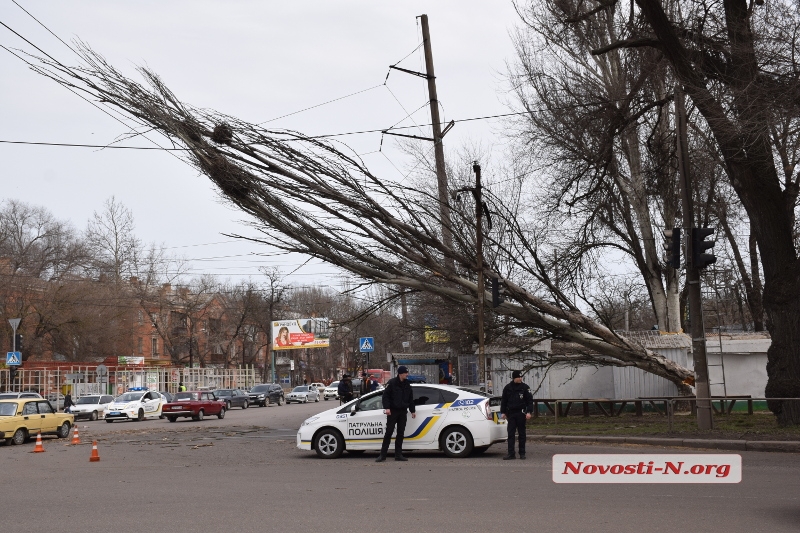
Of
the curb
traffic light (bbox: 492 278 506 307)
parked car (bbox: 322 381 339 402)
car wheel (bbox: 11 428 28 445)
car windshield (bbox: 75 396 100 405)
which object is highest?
traffic light (bbox: 492 278 506 307)

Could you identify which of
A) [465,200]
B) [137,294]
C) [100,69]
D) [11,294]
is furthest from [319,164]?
[137,294]

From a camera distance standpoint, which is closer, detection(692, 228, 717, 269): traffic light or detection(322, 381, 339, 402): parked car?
detection(692, 228, 717, 269): traffic light

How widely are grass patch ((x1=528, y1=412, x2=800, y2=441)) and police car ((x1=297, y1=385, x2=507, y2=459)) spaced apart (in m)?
4.14

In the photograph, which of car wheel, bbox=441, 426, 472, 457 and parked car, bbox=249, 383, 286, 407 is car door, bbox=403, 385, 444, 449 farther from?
parked car, bbox=249, 383, 286, 407

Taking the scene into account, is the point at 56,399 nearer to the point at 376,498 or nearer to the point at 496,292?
the point at 496,292

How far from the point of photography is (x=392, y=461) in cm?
1545

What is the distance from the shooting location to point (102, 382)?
184ft

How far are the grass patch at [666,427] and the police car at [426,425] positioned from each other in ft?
13.6

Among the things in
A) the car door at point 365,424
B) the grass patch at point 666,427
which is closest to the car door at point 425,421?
the car door at point 365,424

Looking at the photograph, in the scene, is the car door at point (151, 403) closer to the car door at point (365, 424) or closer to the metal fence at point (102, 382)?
the metal fence at point (102, 382)

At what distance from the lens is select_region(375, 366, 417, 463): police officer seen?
15.3m

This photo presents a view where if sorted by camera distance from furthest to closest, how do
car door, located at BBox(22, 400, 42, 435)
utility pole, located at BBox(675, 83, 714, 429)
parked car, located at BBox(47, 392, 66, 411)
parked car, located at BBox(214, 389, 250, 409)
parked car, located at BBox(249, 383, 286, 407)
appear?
parked car, located at BBox(249, 383, 286, 407) < parked car, located at BBox(214, 389, 250, 409) < parked car, located at BBox(47, 392, 66, 411) < car door, located at BBox(22, 400, 42, 435) < utility pole, located at BBox(675, 83, 714, 429)

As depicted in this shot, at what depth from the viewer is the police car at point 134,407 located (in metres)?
39.8

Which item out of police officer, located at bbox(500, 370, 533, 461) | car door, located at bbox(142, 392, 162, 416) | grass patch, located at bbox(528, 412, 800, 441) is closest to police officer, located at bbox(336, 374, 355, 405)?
grass patch, located at bbox(528, 412, 800, 441)
